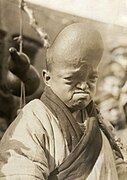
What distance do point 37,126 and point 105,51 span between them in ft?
1.30

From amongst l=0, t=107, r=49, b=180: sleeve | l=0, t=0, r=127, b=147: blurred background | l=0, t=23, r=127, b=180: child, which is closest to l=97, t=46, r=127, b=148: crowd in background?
l=0, t=0, r=127, b=147: blurred background

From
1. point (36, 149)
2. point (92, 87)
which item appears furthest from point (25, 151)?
point (92, 87)

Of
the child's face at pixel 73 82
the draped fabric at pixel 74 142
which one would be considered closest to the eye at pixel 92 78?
the child's face at pixel 73 82

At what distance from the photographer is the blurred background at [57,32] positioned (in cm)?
177

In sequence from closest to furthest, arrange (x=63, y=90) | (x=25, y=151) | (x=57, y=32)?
(x=25, y=151), (x=63, y=90), (x=57, y=32)

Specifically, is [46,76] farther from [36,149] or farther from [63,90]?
[36,149]

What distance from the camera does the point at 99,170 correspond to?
1.64 m

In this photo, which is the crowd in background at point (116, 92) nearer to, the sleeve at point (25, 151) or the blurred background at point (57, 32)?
the blurred background at point (57, 32)

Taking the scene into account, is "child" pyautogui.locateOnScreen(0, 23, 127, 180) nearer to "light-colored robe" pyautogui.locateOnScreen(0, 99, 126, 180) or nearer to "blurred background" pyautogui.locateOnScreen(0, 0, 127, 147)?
"light-colored robe" pyautogui.locateOnScreen(0, 99, 126, 180)

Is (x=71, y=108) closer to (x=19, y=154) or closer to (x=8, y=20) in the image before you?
(x=19, y=154)

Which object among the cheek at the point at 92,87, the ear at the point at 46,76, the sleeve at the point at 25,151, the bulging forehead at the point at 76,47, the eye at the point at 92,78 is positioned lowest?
the sleeve at the point at 25,151

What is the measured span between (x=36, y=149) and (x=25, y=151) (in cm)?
3

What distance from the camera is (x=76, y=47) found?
1650 millimetres

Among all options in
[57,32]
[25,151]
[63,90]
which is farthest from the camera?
[57,32]
